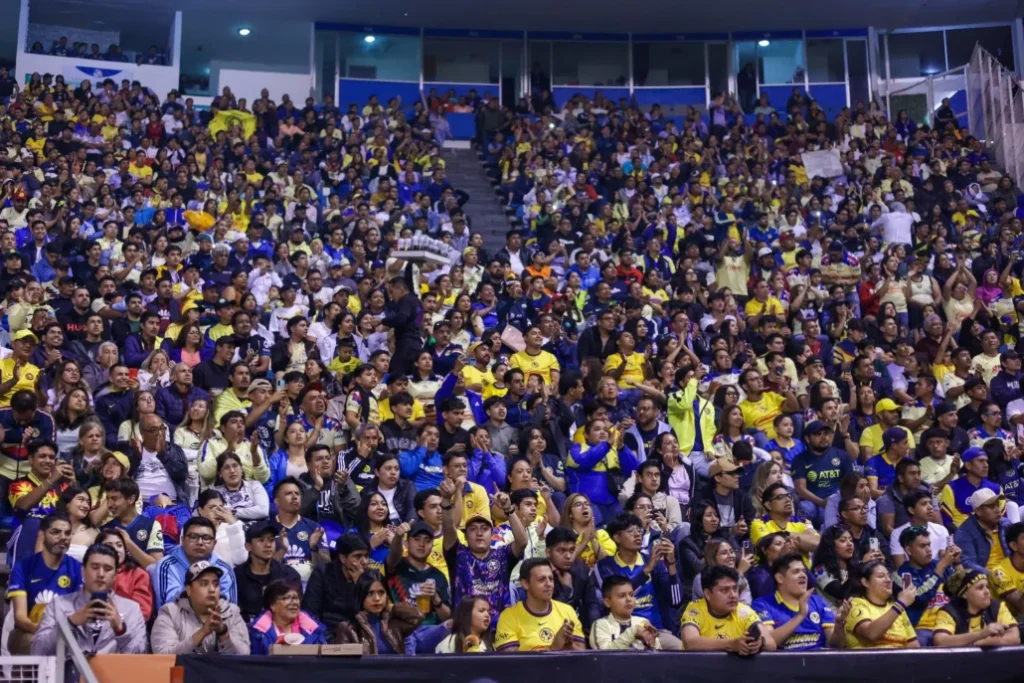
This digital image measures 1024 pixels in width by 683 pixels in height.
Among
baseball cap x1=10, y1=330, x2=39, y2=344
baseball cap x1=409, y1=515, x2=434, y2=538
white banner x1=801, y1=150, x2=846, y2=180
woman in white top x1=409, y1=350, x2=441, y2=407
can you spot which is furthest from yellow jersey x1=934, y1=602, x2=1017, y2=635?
white banner x1=801, y1=150, x2=846, y2=180

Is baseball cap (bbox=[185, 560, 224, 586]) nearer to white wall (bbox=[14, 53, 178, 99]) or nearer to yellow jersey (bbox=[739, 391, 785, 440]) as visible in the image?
yellow jersey (bbox=[739, 391, 785, 440])

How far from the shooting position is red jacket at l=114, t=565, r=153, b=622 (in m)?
7.18

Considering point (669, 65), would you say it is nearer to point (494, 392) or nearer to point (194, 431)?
point (494, 392)

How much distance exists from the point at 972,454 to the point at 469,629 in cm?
564

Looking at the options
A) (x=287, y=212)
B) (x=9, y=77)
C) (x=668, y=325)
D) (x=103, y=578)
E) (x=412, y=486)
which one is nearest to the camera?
(x=103, y=578)

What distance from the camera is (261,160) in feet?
60.8

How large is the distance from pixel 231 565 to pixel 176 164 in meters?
11.8

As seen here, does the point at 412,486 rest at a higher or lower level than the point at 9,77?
lower

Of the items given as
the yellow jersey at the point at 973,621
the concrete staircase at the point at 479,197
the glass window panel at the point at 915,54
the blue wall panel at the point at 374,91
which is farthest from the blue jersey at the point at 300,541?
the glass window panel at the point at 915,54

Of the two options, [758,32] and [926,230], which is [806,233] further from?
[758,32]

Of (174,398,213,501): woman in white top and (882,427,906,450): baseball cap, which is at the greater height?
(174,398,213,501): woman in white top

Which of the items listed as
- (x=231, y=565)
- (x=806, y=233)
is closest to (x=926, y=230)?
(x=806, y=233)

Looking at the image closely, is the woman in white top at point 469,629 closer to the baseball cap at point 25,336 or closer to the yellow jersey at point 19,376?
the yellow jersey at point 19,376

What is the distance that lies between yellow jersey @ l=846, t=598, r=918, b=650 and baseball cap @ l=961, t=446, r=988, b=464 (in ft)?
10.4
